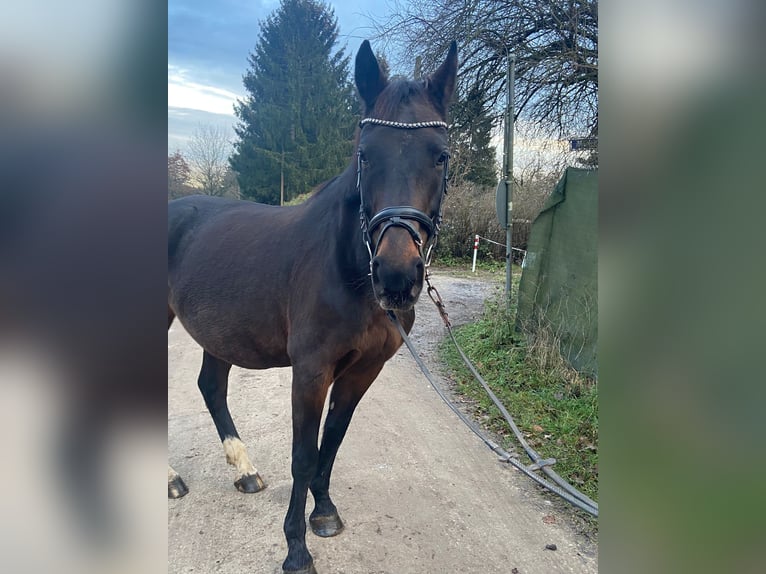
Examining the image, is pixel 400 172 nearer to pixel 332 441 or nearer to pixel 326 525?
pixel 332 441

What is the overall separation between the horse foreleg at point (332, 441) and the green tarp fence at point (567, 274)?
2800 millimetres

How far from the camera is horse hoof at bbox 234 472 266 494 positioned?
296 cm

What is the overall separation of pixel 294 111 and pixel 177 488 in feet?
73.6

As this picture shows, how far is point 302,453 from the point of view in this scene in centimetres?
230

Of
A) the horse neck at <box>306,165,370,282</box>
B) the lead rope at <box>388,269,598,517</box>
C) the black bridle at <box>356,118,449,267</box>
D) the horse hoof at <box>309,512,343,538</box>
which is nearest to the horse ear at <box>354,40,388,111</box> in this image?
the black bridle at <box>356,118,449,267</box>

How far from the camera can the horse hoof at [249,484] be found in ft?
9.72

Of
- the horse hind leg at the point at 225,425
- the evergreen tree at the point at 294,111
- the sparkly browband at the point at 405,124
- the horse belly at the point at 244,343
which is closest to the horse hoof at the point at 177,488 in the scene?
the horse hind leg at the point at 225,425

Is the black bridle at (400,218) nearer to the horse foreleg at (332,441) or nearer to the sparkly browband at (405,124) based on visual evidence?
the sparkly browband at (405,124)

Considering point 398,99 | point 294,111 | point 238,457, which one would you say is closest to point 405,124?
point 398,99

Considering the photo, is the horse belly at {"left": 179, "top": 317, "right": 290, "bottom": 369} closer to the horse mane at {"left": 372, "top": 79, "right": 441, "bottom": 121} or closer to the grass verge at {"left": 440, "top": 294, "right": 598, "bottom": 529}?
the horse mane at {"left": 372, "top": 79, "right": 441, "bottom": 121}
